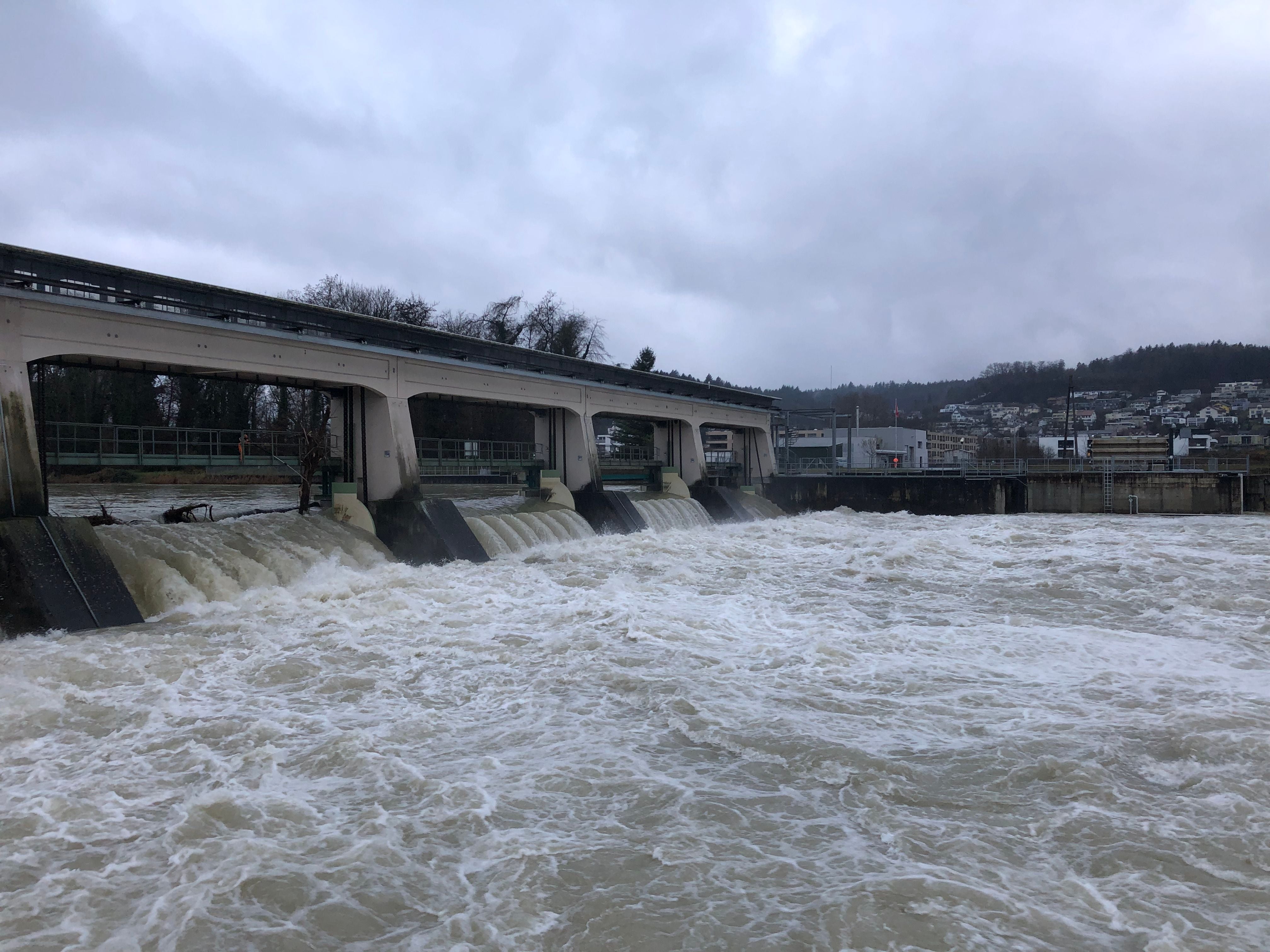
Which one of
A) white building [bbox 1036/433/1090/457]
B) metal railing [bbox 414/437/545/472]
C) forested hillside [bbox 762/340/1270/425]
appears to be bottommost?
metal railing [bbox 414/437/545/472]

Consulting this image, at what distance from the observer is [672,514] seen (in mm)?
26234

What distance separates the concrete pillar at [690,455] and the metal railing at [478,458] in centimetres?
732

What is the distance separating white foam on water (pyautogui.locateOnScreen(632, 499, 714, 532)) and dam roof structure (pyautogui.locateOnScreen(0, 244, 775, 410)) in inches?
173

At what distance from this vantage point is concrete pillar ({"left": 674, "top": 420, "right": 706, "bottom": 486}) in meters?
31.2

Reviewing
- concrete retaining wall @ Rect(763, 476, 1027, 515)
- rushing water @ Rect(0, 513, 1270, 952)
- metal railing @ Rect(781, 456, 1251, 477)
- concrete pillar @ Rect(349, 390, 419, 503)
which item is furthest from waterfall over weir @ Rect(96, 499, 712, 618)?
metal railing @ Rect(781, 456, 1251, 477)

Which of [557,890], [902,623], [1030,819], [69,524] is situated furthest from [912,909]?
[69,524]

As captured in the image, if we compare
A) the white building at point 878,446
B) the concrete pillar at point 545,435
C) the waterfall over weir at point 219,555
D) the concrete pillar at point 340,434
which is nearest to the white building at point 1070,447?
the white building at point 878,446

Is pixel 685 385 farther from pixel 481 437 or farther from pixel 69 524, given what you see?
pixel 69 524

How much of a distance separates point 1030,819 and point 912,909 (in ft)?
5.22

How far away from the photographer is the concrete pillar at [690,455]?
102ft

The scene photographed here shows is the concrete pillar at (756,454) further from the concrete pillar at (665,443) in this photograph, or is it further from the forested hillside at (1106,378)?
the forested hillside at (1106,378)

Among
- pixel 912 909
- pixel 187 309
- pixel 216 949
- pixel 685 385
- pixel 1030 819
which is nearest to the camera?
pixel 216 949

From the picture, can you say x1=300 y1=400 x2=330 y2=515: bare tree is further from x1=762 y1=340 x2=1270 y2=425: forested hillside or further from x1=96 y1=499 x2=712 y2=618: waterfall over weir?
x1=762 y1=340 x2=1270 y2=425: forested hillside

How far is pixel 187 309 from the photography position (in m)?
14.4
